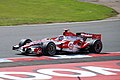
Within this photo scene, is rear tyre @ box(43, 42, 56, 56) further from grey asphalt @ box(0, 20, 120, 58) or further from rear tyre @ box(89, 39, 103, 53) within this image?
rear tyre @ box(89, 39, 103, 53)

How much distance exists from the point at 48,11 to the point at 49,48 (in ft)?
76.7

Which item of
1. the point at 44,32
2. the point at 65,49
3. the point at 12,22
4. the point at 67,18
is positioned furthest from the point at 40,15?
the point at 65,49

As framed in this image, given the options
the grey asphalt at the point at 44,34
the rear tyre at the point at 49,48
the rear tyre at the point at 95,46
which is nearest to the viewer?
the rear tyre at the point at 49,48

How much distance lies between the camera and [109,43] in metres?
19.4

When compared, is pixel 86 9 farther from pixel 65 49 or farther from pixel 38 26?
pixel 65 49

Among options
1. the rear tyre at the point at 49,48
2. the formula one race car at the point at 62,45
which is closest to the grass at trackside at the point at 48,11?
the formula one race car at the point at 62,45

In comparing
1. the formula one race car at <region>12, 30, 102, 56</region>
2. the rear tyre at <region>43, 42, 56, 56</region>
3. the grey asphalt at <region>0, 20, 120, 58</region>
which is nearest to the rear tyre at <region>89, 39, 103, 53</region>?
the formula one race car at <region>12, 30, 102, 56</region>

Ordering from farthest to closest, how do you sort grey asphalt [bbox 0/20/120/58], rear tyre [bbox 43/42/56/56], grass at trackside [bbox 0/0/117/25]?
grass at trackside [bbox 0/0/117/25] < grey asphalt [bbox 0/20/120/58] < rear tyre [bbox 43/42/56/56]

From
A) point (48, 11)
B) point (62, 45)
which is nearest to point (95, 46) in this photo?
point (62, 45)

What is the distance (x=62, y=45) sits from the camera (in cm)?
1534

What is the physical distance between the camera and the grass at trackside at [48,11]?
31.8 metres

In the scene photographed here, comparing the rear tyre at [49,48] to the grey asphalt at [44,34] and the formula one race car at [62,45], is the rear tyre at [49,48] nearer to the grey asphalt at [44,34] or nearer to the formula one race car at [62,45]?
the formula one race car at [62,45]

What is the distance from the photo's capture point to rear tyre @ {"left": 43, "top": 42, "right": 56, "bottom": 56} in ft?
48.5

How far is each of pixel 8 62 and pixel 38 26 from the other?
547 inches
